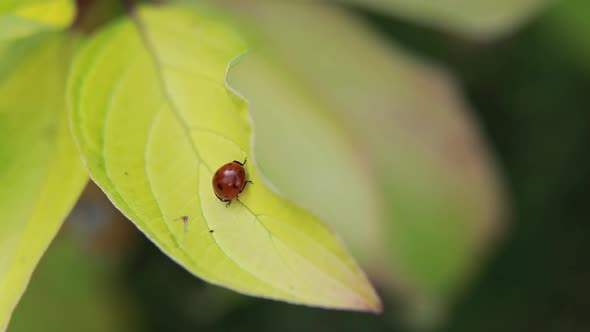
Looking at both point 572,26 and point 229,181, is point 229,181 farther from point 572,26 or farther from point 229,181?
point 572,26

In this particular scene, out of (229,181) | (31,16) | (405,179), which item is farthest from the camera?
(405,179)

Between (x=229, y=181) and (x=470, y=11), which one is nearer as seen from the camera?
(x=229, y=181)

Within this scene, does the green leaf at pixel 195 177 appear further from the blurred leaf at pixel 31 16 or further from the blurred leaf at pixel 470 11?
the blurred leaf at pixel 470 11

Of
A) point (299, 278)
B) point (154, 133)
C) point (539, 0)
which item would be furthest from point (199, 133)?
point (539, 0)

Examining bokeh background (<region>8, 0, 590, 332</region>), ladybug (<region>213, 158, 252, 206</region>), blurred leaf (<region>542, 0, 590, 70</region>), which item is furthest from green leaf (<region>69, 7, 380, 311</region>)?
blurred leaf (<region>542, 0, 590, 70</region>)

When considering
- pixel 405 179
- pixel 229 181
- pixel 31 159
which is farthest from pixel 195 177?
pixel 405 179

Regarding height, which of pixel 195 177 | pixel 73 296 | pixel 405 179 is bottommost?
pixel 73 296

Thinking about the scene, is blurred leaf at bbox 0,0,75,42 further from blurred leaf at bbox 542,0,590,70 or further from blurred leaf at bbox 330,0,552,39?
blurred leaf at bbox 542,0,590,70

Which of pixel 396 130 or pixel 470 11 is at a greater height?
pixel 470 11
